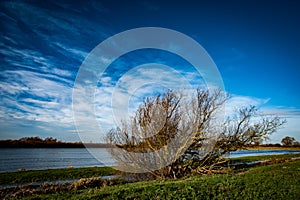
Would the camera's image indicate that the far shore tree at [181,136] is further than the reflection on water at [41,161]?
No

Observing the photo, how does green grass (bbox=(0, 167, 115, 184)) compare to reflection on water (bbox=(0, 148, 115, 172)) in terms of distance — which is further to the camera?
reflection on water (bbox=(0, 148, 115, 172))

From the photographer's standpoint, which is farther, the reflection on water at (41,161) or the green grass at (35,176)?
the reflection on water at (41,161)

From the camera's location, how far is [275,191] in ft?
32.4

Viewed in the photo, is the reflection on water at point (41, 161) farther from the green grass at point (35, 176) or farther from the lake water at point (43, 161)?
the green grass at point (35, 176)

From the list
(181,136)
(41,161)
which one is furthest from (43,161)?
(181,136)

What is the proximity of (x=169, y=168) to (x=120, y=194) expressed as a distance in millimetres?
9209

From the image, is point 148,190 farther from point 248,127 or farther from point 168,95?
point 248,127

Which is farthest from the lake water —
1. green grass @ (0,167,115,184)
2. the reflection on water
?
green grass @ (0,167,115,184)

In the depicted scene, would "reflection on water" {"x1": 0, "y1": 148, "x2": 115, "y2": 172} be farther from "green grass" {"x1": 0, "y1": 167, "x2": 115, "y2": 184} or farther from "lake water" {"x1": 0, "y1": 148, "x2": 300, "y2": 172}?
"green grass" {"x1": 0, "y1": 167, "x2": 115, "y2": 184}

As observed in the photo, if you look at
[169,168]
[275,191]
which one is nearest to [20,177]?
[169,168]

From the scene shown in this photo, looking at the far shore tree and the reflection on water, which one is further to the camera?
the reflection on water

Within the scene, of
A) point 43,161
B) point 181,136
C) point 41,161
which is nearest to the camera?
point 181,136

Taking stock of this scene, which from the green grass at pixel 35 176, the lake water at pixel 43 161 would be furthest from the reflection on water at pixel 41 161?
the green grass at pixel 35 176

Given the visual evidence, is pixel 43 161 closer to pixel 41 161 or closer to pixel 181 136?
pixel 41 161
